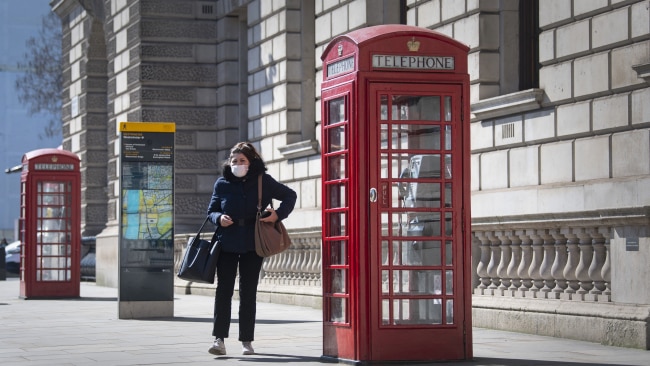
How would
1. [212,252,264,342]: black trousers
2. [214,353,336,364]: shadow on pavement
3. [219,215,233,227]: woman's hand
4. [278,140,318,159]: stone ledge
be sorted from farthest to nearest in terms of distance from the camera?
[278,140,318,159]: stone ledge < [212,252,264,342]: black trousers < [219,215,233,227]: woman's hand < [214,353,336,364]: shadow on pavement

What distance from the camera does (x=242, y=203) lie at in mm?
10492

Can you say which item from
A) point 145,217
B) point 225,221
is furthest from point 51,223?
point 225,221

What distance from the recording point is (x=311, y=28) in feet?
67.7

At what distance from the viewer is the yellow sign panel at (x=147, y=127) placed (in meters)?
14.8

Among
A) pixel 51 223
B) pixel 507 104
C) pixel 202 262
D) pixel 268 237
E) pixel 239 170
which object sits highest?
pixel 507 104

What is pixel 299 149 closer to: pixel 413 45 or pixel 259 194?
pixel 259 194

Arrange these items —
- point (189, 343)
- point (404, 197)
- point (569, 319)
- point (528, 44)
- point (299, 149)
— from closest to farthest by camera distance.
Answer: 1. point (404, 197)
2. point (569, 319)
3. point (189, 343)
4. point (528, 44)
5. point (299, 149)

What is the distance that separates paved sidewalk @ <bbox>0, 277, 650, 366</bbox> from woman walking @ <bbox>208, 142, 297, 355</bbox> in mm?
284

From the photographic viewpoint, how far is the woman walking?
10445mm

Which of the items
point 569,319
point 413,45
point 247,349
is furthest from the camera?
point 569,319

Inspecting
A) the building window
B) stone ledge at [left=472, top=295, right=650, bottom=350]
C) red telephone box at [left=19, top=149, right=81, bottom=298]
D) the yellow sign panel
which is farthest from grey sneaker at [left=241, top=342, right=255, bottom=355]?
red telephone box at [left=19, top=149, right=81, bottom=298]

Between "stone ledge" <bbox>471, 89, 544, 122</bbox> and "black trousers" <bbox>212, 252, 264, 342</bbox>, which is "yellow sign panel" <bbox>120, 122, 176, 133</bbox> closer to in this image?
"stone ledge" <bbox>471, 89, 544, 122</bbox>

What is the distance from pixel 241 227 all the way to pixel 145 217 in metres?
4.84

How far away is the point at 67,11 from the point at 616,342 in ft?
79.4
